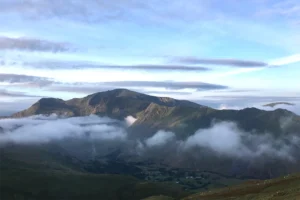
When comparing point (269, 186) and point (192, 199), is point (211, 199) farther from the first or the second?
point (269, 186)

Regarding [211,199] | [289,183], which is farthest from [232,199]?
[289,183]

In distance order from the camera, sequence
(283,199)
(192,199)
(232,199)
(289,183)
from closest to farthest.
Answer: (283,199) < (232,199) < (289,183) < (192,199)

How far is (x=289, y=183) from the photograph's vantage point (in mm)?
135000

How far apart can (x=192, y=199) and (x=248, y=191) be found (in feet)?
81.6

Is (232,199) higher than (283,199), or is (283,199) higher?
(283,199)

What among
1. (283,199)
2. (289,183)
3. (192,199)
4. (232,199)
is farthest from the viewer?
(192,199)

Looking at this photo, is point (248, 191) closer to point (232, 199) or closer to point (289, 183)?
point (289, 183)

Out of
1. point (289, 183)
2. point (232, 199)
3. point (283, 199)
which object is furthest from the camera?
point (289, 183)

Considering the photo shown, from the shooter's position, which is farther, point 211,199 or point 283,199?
point 211,199

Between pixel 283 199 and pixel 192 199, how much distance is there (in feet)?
240

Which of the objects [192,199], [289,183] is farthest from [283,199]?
[192,199]

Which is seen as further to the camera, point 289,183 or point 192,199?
point 192,199

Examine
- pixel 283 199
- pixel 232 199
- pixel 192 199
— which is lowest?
pixel 192 199

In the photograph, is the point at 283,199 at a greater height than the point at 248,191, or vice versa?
the point at 283,199
